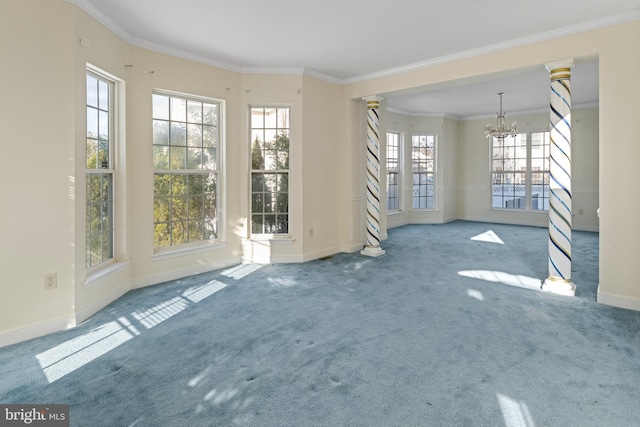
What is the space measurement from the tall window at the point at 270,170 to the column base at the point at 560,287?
3375 mm

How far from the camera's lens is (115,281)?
3852mm

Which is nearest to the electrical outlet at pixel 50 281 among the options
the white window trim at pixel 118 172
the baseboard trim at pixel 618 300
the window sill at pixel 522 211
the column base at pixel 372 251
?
the white window trim at pixel 118 172

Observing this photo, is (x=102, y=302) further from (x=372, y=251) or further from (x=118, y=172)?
(x=372, y=251)

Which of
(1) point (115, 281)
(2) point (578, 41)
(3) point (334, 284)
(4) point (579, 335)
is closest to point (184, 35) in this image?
(1) point (115, 281)

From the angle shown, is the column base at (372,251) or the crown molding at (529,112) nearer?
the column base at (372,251)

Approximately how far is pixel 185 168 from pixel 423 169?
6.88 metres

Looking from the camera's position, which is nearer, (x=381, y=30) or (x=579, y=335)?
(x=579, y=335)

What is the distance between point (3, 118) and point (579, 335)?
4.68m

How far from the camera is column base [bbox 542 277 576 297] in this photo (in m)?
3.92

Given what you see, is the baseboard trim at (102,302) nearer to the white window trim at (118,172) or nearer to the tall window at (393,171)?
the white window trim at (118,172)

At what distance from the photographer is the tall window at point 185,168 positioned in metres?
4.46

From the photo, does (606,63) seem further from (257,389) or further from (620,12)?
(257,389)

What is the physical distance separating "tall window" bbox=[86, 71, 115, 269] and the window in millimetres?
9130

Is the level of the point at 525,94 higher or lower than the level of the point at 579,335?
higher
